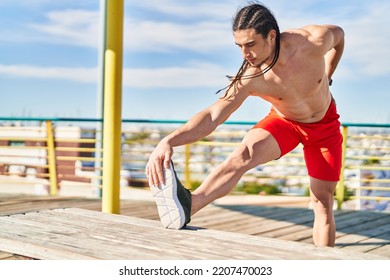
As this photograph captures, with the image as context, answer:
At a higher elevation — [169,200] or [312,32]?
[312,32]

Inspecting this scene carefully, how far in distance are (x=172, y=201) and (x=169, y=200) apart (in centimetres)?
2

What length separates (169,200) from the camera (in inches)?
116

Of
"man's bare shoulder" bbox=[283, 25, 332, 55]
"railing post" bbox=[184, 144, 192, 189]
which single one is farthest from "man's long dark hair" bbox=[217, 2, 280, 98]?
"railing post" bbox=[184, 144, 192, 189]

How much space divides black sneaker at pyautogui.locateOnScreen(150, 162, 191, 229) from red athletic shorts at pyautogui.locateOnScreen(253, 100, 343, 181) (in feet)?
2.33

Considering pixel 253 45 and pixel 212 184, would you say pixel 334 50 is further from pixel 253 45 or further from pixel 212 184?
pixel 212 184

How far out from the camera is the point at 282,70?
321 centimetres

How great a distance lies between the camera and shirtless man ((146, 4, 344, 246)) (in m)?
2.95

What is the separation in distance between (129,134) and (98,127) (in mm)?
635

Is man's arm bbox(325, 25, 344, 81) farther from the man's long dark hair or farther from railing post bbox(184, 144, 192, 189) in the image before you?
railing post bbox(184, 144, 192, 189)

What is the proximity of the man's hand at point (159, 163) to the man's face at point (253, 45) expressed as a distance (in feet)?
2.05

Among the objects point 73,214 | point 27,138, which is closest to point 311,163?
point 73,214

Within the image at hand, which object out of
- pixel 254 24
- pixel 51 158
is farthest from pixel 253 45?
pixel 51 158

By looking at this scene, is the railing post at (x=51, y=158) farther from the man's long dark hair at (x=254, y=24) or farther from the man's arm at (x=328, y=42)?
the man's long dark hair at (x=254, y=24)
